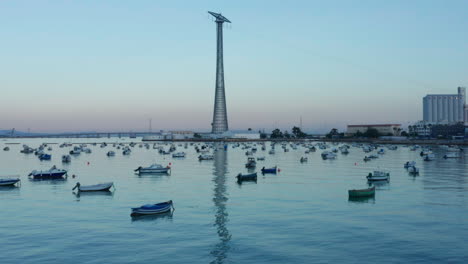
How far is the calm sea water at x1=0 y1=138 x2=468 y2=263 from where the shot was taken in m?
27.0

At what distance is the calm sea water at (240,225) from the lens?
27.0 meters

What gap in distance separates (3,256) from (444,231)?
29.7m

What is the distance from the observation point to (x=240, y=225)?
34781mm

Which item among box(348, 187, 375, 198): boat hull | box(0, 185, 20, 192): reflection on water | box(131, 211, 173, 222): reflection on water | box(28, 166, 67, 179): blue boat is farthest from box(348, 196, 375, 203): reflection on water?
box(28, 166, 67, 179): blue boat

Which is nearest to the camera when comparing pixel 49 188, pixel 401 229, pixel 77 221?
pixel 401 229

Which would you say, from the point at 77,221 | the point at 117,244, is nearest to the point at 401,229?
the point at 117,244

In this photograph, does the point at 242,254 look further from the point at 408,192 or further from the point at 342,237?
the point at 408,192

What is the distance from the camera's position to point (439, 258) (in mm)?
26156

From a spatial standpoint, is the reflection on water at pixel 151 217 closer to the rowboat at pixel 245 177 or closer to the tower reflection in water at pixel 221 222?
the tower reflection in water at pixel 221 222

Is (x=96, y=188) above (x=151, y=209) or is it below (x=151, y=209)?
above

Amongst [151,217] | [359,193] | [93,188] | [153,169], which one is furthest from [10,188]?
[359,193]

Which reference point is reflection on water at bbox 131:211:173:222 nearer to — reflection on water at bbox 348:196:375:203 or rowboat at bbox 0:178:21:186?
reflection on water at bbox 348:196:375:203

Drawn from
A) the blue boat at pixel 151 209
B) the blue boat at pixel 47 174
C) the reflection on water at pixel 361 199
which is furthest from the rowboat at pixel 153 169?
the reflection on water at pixel 361 199

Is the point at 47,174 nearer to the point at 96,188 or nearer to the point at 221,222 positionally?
the point at 96,188
